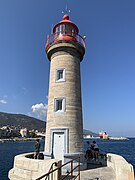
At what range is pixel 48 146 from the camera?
9.66 metres

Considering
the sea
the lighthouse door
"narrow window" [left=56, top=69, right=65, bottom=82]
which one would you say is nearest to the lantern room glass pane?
"narrow window" [left=56, top=69, right=65, bottom=82]

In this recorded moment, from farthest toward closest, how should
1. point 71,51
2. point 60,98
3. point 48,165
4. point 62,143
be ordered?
point 71,51 → point 60,98 → point 62,143 → point 48,165

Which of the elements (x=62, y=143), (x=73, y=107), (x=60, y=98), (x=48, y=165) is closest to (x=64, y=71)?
(x=60, y=98)

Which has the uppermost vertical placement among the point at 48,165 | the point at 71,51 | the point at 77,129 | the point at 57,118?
the point at 71,51

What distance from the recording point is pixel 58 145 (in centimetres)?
938

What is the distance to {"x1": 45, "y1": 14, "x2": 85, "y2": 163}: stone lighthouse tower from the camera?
9.34m

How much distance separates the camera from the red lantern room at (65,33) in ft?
35.4

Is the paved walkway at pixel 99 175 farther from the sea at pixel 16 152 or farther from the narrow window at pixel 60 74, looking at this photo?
the sea at pixel 16 152

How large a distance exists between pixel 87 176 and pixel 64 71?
21.1ft

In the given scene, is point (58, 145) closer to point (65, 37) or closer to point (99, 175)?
point (99, 175)

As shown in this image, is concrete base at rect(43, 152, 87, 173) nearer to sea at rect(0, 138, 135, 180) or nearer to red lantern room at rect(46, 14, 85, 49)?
red lantern room at rect(46, 14, 85, 49)

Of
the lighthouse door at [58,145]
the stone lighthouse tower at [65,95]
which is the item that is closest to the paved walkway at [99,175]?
the stone lighthouse tower at [65,95]

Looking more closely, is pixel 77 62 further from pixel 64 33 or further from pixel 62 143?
pixel 62 143

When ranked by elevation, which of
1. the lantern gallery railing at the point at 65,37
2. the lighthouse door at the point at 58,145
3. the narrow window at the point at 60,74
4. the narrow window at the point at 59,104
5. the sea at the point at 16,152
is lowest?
the sea at the point at 16,152
